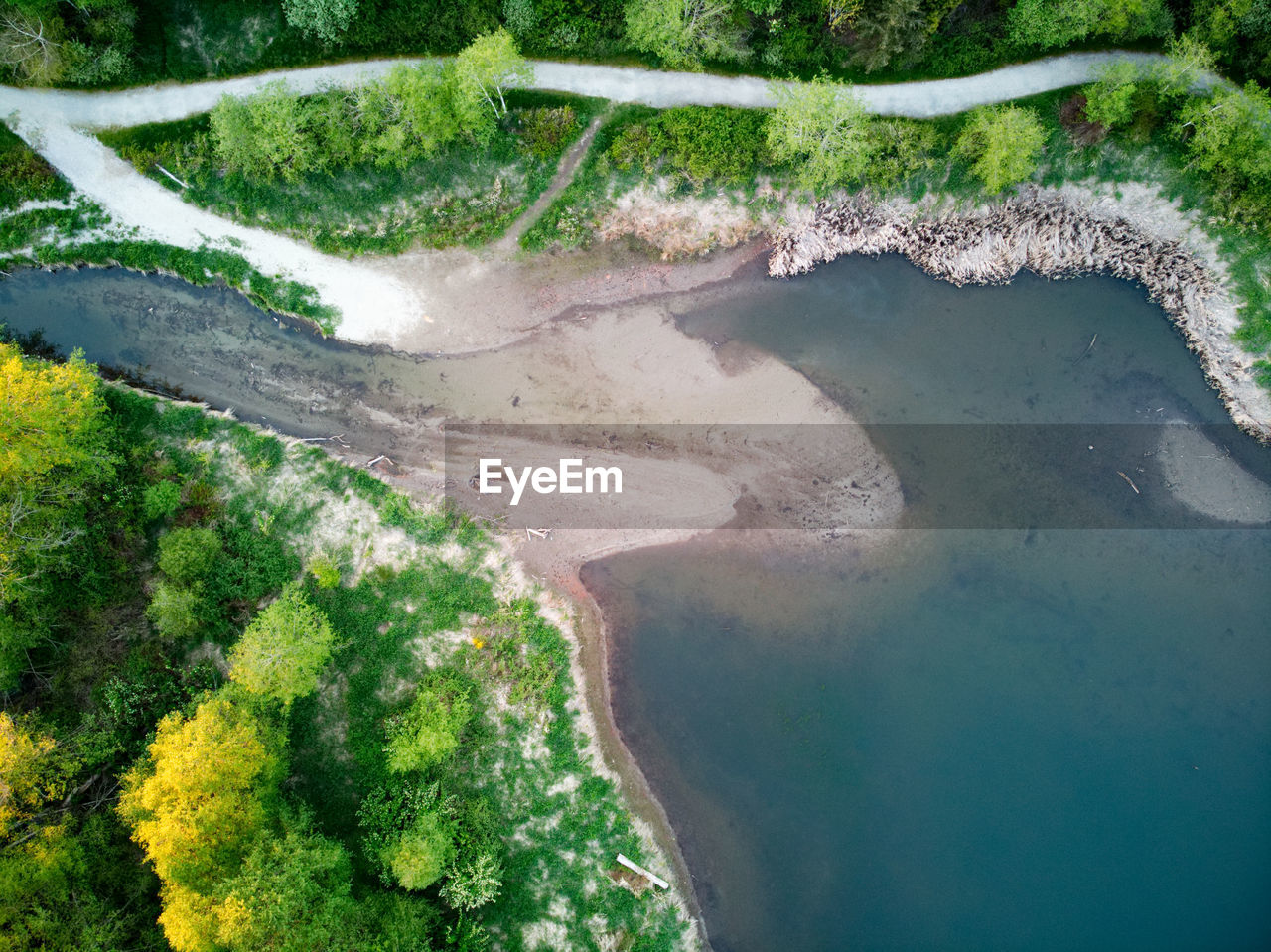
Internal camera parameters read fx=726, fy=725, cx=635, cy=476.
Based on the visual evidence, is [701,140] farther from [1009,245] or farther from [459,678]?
[459,678]

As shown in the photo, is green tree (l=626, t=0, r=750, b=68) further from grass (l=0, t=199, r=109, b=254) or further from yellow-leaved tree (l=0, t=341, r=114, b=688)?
yellow-leaved tree (l=0, t=341, r=114, b=688)

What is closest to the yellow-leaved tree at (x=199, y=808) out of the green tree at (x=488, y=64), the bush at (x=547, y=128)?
the bush at (x=547, y=128)

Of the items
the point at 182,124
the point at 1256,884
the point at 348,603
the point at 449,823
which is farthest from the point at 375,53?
the point at 1256,884

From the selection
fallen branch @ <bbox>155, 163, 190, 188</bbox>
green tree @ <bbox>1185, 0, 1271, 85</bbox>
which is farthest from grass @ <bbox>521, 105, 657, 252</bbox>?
green tree @ <bbox>1185, 0, 1271, 85</bbox>

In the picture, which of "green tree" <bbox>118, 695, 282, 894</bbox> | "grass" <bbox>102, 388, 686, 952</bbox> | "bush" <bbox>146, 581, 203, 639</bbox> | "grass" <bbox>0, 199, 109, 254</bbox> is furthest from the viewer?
"grass" <bbox>0, 199, 109, 254</bbox>

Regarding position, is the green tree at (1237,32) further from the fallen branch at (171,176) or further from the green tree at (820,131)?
the fallen branch at (171,176)
